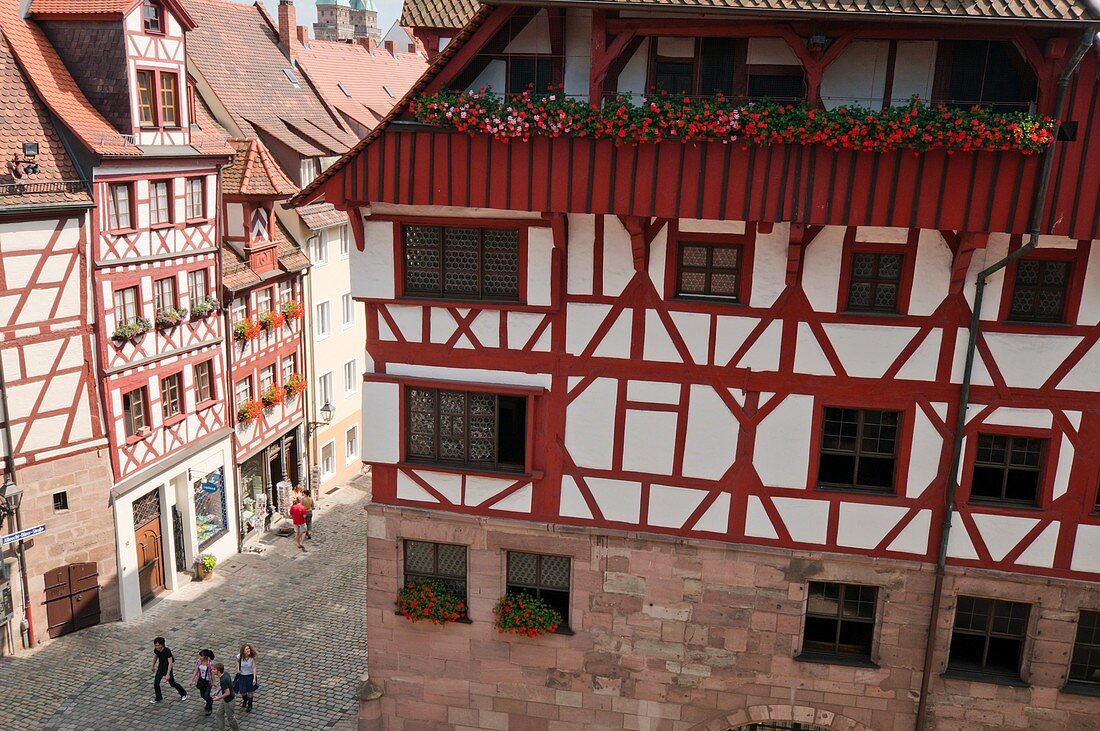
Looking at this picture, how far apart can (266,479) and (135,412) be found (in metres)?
7.54

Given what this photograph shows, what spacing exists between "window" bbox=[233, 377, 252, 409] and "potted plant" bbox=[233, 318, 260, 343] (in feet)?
4.34

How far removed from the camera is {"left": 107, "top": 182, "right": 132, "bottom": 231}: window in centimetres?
2164

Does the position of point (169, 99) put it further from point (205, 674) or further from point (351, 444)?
point (351, 444)

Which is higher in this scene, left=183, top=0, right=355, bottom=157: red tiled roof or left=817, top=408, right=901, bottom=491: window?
left=183, top=0, right=355, bottom=157: red tiled roof

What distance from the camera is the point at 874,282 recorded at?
1335 cm

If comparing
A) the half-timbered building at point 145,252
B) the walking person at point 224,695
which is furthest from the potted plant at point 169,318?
the walking person at point 224,695

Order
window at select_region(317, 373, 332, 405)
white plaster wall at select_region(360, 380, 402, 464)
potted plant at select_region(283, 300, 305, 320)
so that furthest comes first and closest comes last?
1. window at select_region(317, 373, 332, 405)
2. potted plant at select_region(283, 300, 305, 320)
3. white plaster wall at select_region(360, 380, 402, 464)

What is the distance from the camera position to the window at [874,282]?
1327 cm

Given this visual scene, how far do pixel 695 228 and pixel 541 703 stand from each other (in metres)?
8.29

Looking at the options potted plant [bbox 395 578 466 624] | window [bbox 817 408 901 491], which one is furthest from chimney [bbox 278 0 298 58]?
window [bbox 817 408 901 491]

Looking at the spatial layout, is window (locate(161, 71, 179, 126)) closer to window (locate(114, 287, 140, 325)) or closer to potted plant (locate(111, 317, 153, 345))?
window (locate(114, 287, 140, 325))

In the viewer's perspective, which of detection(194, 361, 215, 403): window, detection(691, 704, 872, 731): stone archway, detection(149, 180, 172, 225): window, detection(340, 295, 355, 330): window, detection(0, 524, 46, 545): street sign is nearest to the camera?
detection(691, 704, 872, 731): stone archway

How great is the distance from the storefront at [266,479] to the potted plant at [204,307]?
213 inches

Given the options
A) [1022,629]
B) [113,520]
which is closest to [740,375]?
[1022,629]
